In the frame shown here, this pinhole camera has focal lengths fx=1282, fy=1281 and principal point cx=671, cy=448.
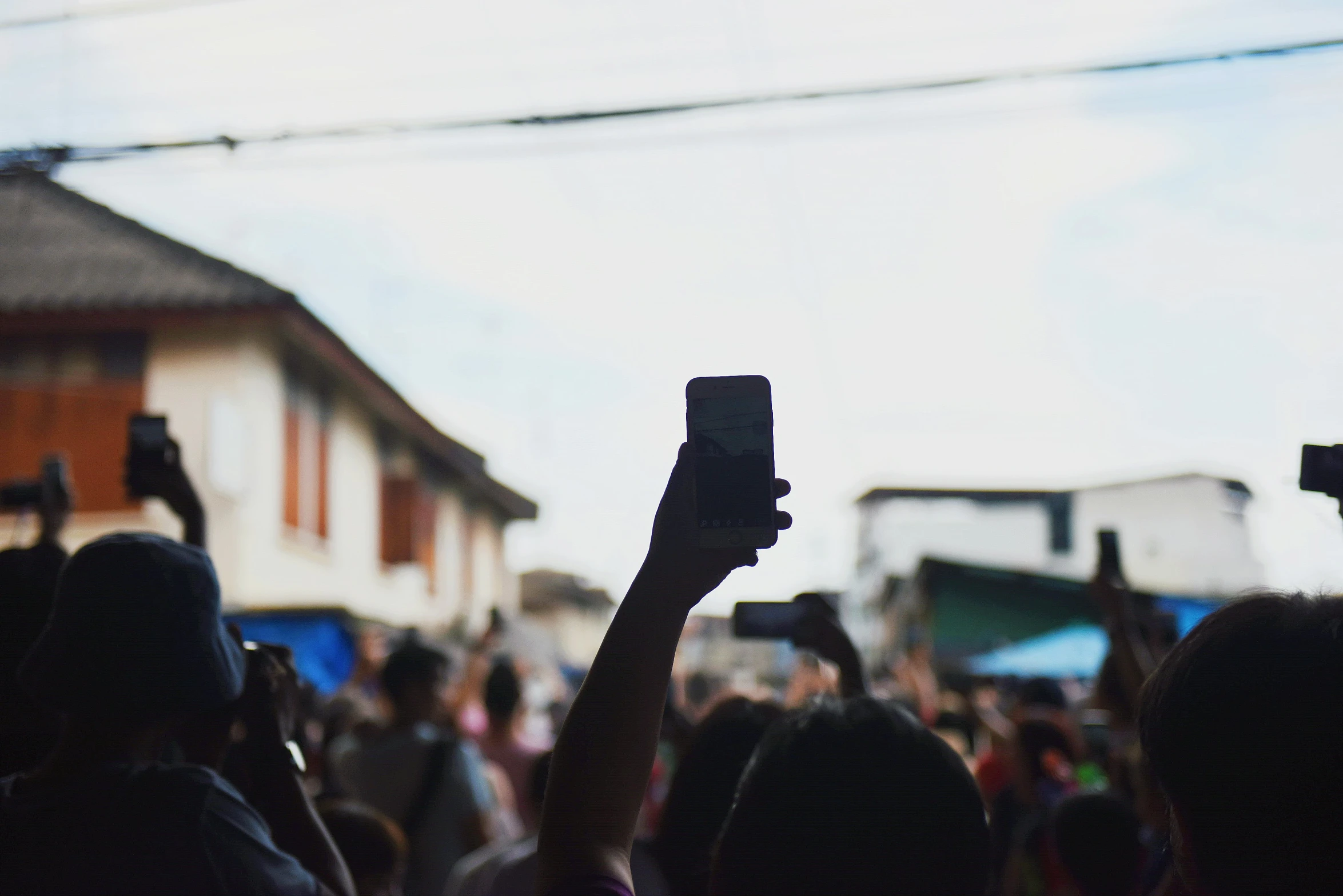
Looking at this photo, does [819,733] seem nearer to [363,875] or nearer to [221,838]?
[221,838]

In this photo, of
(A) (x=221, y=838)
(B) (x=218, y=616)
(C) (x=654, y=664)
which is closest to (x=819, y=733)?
(C) (x=654, y=664)

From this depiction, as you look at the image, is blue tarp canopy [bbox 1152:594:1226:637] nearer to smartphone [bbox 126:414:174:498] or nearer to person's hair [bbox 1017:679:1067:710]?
person's hair [bbox 1017:679:1067:710]

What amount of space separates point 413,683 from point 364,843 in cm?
165

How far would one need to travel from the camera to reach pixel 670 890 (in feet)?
9.29

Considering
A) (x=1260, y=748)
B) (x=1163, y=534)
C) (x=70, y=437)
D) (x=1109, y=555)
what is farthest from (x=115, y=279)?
(x=1163, y=534)

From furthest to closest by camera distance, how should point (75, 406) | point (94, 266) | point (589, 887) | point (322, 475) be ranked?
point (322, 475) → point (94, 266) → point (75, 406) → point (589, 887)

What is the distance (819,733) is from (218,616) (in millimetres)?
1118

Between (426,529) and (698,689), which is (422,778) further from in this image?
(426,529)

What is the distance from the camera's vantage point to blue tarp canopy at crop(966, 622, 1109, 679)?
11562 mm

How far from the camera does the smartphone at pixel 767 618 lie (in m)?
3.67

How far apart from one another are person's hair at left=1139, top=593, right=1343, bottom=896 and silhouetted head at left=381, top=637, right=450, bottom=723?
4551 mm

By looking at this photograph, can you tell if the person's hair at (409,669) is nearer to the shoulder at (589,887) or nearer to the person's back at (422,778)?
the person's back at (422,778)

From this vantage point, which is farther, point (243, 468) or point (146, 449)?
point (243, 468)

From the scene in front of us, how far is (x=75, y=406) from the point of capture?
620 inches
